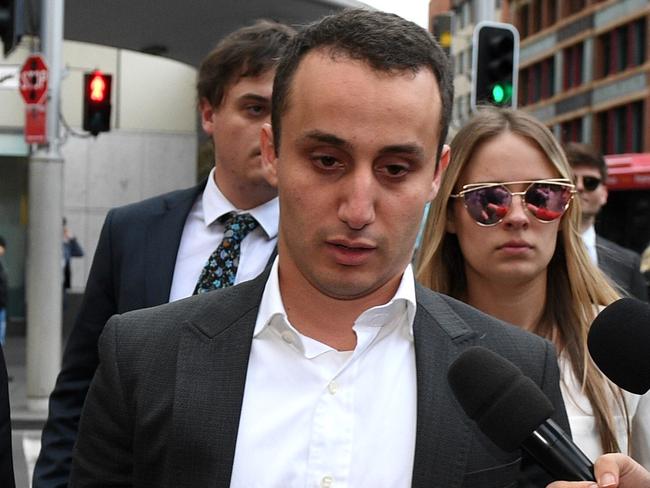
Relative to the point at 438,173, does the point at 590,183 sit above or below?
below

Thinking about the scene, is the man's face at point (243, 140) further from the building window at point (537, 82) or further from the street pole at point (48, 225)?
the building window at point (537, 82)

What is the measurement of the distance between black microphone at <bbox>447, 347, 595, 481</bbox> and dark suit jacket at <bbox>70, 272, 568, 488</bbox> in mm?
180

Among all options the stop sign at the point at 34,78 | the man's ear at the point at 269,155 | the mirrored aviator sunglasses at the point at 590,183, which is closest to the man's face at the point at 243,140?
the man's ear at the point at 269,155

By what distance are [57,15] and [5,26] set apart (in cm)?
243

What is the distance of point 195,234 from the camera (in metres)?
3.86

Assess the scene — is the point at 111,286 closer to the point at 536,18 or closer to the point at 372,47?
the point at 372,47

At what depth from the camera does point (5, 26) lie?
10062mm

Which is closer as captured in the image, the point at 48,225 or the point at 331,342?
the point at 331,342

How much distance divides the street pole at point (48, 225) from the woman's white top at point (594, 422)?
962 cm

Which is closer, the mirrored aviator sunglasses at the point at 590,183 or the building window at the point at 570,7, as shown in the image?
the mirrored aviator sunglasses at the point at 590,183

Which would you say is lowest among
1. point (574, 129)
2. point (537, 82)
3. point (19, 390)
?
point (19, 390)

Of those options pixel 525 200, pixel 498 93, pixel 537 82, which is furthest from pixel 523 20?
pixel 525 200

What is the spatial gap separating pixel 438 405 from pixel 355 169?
0.44 metres

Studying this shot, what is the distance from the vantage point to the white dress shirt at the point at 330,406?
2.32 m
